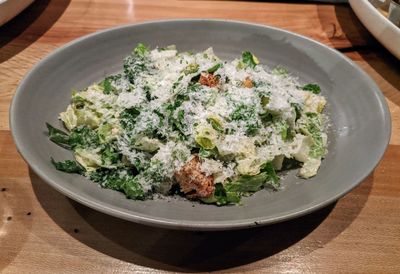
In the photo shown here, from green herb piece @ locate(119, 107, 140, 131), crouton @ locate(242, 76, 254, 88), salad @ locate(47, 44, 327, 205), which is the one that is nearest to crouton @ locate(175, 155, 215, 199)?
salad @ locate(47, 44, 327, 205)

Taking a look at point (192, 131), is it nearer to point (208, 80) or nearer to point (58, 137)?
point (208, 80)

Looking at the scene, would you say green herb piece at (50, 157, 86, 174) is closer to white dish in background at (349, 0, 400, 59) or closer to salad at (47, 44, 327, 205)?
salad at (47, 44, 327, 205)

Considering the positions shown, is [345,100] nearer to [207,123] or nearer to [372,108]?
[372,108]

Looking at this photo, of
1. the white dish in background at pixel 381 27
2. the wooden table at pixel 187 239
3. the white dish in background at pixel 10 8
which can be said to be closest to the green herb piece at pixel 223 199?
the wooden table at pixel 187 239

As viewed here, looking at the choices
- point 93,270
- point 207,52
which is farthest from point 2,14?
point 93,270

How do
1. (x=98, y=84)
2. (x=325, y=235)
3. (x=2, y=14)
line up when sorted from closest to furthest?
(x=325, y=235) < (x=98, y=84) < (x=2, y=14)

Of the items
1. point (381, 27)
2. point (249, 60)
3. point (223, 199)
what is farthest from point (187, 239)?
point (381, 27)
